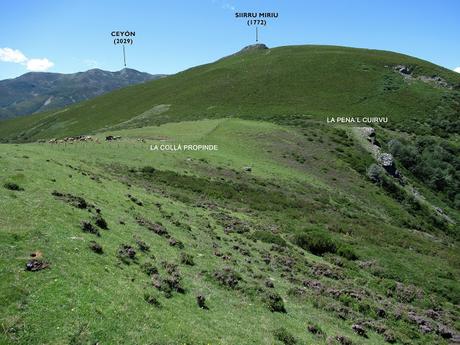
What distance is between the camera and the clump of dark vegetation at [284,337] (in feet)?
51.2

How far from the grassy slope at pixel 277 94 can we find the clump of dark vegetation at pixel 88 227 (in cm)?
7059

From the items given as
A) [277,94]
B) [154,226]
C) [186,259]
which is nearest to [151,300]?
[186,259]

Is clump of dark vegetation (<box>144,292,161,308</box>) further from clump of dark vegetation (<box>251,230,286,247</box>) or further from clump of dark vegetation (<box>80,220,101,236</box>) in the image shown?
clump of dark vegetation (<box>251,230,286,247</box>)

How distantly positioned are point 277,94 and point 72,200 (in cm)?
8598

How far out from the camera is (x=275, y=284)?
22.1 m

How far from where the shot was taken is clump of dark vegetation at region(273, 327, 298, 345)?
51.2 feet

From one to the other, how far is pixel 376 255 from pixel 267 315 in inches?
697

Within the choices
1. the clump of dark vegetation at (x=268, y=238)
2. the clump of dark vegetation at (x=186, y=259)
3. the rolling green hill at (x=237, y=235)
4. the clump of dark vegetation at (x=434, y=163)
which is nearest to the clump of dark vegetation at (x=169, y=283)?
the rolling green hill at (x=237, y=235)

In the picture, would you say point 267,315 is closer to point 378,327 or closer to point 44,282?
point 378,327

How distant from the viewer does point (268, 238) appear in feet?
99.7

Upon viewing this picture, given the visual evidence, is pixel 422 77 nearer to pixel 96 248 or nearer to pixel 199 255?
pixel 199 255

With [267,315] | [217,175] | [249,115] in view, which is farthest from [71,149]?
[249,115]

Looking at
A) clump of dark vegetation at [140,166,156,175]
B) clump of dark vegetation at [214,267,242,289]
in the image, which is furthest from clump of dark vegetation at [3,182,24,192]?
clump of dark vegetation at [140,166,156,175]

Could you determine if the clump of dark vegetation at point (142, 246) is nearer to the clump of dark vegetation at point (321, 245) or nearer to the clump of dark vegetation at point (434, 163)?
the clump of dark vegetation at point (321, 245)
